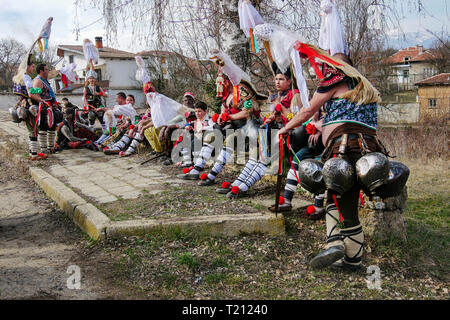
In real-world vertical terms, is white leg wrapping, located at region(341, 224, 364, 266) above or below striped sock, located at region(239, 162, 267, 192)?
below

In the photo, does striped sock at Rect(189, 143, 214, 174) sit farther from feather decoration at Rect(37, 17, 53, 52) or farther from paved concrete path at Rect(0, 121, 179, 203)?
feather decoration at Rect(37, 17, 53, 52)

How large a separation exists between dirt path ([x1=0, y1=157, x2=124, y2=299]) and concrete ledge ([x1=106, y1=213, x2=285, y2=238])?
42 centimetres

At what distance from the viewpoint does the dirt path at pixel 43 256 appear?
3.18 metres

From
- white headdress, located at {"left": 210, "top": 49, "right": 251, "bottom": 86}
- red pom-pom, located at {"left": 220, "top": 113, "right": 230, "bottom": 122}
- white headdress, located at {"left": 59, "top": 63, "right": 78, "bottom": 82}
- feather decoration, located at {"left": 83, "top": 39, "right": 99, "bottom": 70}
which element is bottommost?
red pom-pom, located at {"left": 220, "top": 113, "right": 230, "bottom": 122}

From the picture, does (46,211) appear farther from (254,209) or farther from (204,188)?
(254,209)

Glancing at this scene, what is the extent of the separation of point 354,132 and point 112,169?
5.29m

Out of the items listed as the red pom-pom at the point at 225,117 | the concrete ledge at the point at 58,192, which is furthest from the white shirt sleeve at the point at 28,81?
the red pom-pom at the point at 225,117

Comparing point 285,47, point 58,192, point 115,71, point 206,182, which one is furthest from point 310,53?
point 115,71

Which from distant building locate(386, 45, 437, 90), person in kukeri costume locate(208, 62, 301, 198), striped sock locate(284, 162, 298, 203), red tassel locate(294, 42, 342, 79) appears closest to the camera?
red tassel locate(294, 42, 342, 79)

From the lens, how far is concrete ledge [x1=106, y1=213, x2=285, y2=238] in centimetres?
412

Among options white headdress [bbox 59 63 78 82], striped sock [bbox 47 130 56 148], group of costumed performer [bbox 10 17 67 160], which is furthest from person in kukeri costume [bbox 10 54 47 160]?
white headdress [bbox 59 63 78 82]

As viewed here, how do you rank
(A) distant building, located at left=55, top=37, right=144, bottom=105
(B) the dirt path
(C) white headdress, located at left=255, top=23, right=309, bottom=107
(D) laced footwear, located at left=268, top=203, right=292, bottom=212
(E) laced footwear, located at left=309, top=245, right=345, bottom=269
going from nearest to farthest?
(B) the dirt path, (E) laced footwear, located at left=309, top=245, right=345, bottom=269, (C) white headdress, located at left=255, top=23, right=309, bottom=107, (D) laced footwear, located at left=268, top=203, right=292, bottom=212, (A) distant building, located at left=55, top=37, right=144, bottom=105

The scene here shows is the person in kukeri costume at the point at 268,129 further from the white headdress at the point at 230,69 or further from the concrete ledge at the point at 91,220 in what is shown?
the concrete ledge at the point at 91,220
